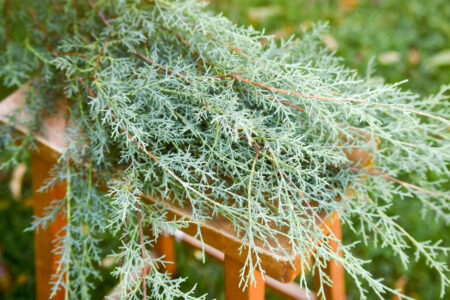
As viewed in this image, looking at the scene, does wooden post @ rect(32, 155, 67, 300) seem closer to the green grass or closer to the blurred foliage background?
the blurred foliage background

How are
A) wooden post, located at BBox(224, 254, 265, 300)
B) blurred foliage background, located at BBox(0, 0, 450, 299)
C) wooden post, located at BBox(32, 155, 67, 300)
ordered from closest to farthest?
wooden post, located at BBox(224, 254, 265, 300) < wooden post, located at BBox(32, 155, 67, 300) < blurred foliage background, located at BBox(0, 0, 450, 299)

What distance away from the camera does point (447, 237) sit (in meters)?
2.02

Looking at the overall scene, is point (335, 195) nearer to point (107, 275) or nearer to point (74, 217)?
point (74, 217)

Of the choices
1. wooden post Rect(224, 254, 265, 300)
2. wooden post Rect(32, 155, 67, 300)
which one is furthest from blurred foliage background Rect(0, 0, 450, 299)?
wooden post Rect(224, 254, 265, 300)

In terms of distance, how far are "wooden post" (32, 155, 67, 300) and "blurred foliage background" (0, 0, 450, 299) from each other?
51 centimetres

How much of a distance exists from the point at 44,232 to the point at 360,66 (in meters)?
1.90

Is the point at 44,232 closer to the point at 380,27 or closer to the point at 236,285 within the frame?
the point at 236,285

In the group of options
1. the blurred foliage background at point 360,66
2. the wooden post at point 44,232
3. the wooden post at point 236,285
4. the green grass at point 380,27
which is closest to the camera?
the wooden post at point 236,285

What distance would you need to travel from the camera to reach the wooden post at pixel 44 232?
132 centimetres

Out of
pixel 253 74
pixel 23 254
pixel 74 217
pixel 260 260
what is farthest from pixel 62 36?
pixel 23 254

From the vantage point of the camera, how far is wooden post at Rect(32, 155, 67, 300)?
1.32 m

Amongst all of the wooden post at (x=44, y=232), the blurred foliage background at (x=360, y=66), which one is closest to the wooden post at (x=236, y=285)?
the wooden post at (x=44, y=232)

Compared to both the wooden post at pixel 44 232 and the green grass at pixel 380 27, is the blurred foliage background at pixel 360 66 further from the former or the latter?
the wooden post at pixel 44 232

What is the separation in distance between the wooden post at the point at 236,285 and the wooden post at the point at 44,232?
53cm
